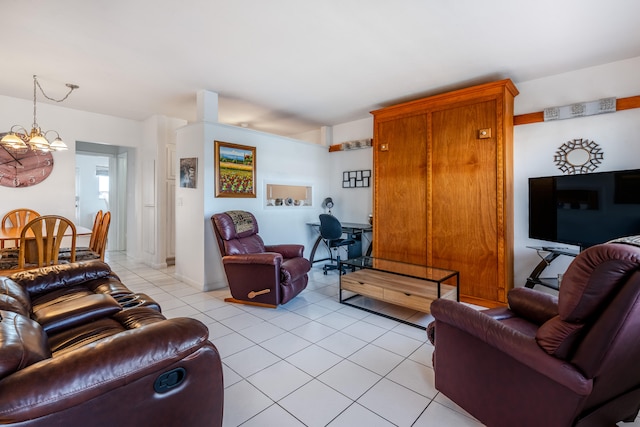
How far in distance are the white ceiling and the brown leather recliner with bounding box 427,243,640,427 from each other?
2066 mm

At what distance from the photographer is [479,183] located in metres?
3.39

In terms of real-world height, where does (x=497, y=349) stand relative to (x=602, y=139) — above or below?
below

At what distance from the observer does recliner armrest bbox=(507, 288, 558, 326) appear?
1724 millimetres

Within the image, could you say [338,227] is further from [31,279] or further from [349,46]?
[31,279]

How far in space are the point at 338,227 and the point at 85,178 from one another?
23.1 feet

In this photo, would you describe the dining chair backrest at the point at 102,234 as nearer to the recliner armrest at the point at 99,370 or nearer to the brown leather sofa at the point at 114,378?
the brown leather sofa at the point at 114,378

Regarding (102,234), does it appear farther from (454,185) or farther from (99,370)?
(454,185)

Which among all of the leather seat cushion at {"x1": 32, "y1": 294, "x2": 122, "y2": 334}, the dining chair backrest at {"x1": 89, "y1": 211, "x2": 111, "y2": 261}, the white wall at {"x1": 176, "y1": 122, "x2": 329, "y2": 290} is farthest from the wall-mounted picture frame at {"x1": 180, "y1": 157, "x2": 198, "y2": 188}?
the leather seat cushion at {"x1": 32, "y1": 294, "x2": 122, "y2": 334}

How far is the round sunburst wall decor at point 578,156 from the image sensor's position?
9.98ft

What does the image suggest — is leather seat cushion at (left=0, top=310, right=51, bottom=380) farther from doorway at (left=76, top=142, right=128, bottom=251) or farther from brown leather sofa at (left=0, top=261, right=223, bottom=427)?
doorway at (left=76, top=142, right=128, bottom=251)

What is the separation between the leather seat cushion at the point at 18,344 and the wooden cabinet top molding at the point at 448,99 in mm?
4056

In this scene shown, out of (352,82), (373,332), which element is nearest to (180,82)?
(352,82)

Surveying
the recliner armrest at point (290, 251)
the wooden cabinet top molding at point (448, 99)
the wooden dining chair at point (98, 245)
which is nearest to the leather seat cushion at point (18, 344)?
the wooden dining chair at point (98, 245)

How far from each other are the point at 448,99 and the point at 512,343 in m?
3.13
